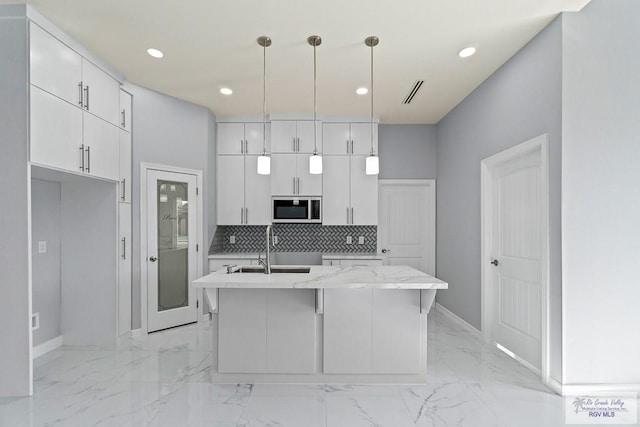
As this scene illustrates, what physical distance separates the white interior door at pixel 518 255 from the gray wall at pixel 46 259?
441cm

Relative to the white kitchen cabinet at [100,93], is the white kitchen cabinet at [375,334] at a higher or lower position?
lower

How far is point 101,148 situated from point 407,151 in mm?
3912

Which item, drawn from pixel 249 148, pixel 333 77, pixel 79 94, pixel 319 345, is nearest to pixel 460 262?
pixel 319 345

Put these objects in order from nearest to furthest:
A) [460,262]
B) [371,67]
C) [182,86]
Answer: [371,67]
[182,86]
[460,262]

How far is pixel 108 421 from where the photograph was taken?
217 centimetres

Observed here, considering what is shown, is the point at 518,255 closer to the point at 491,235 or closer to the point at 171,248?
the point at 491,235

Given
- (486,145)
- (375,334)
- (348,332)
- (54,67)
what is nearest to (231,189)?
(54,67)

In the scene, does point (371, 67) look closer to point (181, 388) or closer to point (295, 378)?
point (295, 378)

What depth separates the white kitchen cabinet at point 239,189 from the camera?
189 inches

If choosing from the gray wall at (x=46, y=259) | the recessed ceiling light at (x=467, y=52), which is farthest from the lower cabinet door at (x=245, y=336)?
the recessed ceiling light at (x=467, y=52)

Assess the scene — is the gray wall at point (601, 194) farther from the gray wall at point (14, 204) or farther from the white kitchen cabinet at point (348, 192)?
the gray wall at point (14, 204)

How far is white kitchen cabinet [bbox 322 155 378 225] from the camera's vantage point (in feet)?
15.7

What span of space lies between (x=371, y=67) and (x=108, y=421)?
3.51 m

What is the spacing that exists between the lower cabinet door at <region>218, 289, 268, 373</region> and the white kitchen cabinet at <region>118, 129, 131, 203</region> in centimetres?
183
